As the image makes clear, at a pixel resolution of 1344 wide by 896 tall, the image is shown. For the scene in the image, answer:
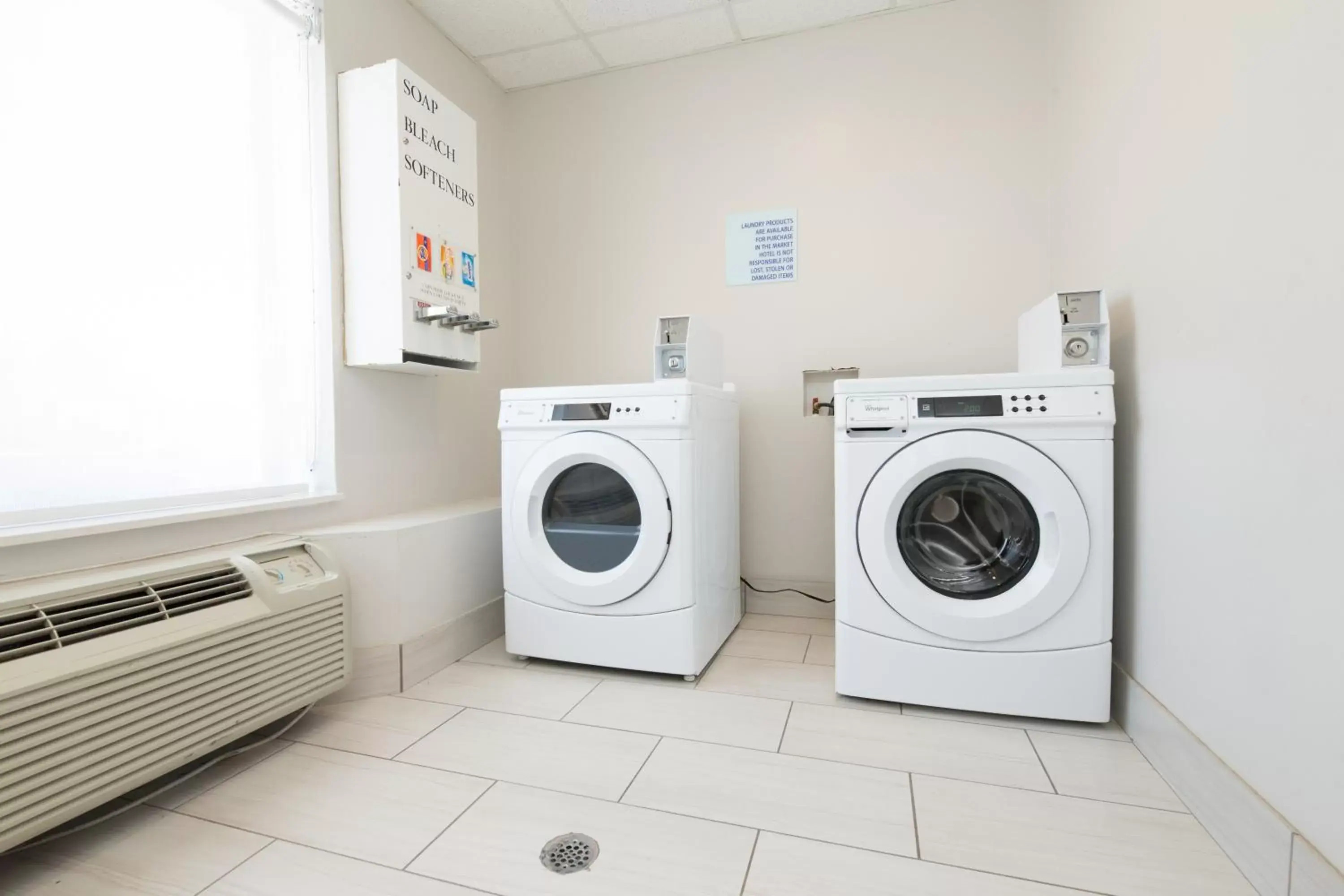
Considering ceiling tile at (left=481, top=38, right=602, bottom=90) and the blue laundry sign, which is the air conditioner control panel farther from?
ceiling tile at (left=481, top=38, right=602, bottom=90)

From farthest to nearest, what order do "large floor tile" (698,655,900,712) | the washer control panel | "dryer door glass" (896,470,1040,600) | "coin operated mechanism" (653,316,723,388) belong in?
"coin operated mechanism" (653,316,723,388) < "large floor tile" (698,655,900,712) < "dryer door glass" (896,470,1040,600) < the washer control panel

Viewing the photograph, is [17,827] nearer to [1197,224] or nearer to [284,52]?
[284,52]

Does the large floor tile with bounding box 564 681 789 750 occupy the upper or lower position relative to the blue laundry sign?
lower

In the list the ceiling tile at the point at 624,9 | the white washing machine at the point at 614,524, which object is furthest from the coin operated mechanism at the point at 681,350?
the ceiling tile at the point at 624,9

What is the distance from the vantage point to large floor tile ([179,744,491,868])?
1070 mm

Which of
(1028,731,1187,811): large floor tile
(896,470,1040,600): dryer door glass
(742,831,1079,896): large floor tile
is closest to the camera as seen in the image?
(742,831,1079,896): large floor tile

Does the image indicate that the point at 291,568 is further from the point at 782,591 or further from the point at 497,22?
the point at 497,22

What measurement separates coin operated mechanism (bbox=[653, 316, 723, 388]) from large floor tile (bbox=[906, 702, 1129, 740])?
1.11 metres

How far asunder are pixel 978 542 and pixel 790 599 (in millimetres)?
952

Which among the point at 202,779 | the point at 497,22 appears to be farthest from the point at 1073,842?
the point at 497,22

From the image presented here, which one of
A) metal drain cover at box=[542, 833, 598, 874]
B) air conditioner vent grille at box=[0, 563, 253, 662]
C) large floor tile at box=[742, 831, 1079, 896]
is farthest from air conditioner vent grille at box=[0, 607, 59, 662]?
large floor tile at box=[742, 831, 1079, 896]

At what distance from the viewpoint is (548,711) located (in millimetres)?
1563

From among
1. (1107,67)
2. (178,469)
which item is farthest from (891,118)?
(178,469)

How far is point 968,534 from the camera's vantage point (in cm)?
161
